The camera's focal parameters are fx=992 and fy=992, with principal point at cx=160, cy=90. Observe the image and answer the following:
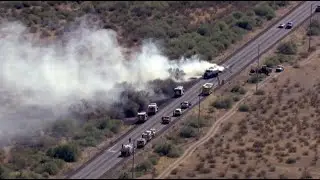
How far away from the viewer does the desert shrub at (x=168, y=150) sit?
5423 inches

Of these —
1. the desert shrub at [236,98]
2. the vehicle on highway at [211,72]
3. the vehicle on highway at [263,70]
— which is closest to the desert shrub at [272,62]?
the vehicle on highway at [263,70]

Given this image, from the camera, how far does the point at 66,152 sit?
137875 mm

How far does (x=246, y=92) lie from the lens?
171m

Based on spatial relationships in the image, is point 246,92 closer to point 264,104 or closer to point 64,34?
point 264,104

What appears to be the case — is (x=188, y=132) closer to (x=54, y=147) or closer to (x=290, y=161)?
(x=290, y=161)

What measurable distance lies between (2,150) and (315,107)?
5193 cm

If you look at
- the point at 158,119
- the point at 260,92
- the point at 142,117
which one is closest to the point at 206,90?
the point at 260,92

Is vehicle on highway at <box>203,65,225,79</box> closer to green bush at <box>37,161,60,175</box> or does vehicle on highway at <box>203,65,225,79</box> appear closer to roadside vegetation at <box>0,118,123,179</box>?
roadside vegetation at <box>0,118,123,179</box>

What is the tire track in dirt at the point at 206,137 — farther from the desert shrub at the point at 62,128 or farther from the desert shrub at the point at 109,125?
the desert shrub at the point at 62,128

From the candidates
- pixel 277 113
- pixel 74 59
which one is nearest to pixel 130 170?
pixel 277 113

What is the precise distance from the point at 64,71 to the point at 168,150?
38.5 metres

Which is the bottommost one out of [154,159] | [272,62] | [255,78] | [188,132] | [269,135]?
[269,135]

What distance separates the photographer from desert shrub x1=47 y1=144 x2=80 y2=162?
138m

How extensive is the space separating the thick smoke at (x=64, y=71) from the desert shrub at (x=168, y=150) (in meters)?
20.2
